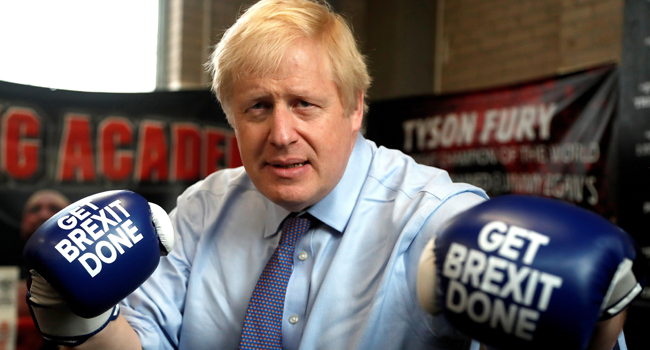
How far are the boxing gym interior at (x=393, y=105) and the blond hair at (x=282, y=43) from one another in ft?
0.69

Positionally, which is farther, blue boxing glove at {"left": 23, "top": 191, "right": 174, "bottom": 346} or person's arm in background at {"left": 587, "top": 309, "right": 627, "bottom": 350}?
blue boxing glove at {"left": 23, "top": 191, "right": 174, "bottom": 346}

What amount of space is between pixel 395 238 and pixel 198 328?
1.66 feet

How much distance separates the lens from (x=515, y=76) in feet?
12.1

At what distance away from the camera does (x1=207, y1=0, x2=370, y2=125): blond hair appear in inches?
45.5

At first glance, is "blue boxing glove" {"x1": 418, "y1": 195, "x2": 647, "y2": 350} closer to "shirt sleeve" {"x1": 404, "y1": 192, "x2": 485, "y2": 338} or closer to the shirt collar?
"shirt sleeve" {"x1": 404, "y1": 192, "x2": 485, "y2": 338}

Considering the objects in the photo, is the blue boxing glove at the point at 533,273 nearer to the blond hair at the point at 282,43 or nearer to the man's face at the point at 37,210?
the blond hair at the point at 282,43

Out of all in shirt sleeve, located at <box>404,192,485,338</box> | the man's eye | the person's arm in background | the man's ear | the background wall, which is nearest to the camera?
the person's arm in background

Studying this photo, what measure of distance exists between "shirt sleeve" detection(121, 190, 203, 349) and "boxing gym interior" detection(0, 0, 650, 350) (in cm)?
→ 33

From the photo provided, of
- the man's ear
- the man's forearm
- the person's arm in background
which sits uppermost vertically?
the man's ear

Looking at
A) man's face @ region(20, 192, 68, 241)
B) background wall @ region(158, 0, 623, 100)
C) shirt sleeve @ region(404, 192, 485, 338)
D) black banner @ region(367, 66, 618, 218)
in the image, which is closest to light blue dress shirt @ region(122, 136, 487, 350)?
shirt sleeve @ region(404, 192, 485, 338)

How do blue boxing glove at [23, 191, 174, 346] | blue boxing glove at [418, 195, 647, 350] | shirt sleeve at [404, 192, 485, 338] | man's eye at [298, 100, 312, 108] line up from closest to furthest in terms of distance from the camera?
blue boxing glove at [418, 195, 647, 350]
blue boxing glove at [23, 191, 174, 346]
shirt sleeve at [404, 192, 485, 338]
man's eye at [298, 100, 312, 108]

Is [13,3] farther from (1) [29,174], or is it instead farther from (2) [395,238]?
(2) [395,238]

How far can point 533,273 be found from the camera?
2.31 ft

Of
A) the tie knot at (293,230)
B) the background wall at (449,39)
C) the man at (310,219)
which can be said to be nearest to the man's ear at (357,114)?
the man at (310,219)
